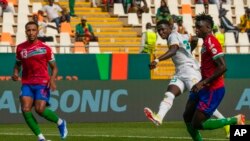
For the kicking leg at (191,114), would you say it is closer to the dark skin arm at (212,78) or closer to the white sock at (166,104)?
the dark skin arm at (212,78)

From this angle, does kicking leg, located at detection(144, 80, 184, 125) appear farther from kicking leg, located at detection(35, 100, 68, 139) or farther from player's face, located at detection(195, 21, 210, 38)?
player's face, located at detection(195, 21, 210, 38)

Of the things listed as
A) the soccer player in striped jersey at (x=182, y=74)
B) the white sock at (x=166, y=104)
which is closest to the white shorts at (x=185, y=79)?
the soccer player in striped jersey at (x=182, y=74)

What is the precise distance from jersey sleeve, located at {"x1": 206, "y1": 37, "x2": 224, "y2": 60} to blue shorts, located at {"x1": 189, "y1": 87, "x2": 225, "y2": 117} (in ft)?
1.81

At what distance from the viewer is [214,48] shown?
15.1m

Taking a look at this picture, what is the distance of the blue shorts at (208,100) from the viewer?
49.8 ft

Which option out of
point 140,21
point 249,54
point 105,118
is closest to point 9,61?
point 105,118

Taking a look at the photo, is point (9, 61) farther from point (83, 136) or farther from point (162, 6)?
point (162, 6)

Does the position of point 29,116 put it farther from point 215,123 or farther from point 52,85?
point 215,123

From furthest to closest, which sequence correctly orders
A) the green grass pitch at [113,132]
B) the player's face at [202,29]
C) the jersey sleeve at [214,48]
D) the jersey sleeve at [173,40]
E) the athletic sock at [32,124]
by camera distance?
the green grass pitch at [113,132], the jersey sleeve at [173,40], the athletic sock at [32,124], the player's face at [202,29], the jersey sleeve at [214,48]

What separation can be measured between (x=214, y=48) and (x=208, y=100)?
82 cm

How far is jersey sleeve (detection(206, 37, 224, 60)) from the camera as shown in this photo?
15.1 m

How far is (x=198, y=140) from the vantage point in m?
15.6

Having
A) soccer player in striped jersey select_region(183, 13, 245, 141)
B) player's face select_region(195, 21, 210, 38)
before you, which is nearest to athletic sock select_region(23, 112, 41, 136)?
soccer player in striped jersey select_region(183, 13, 245, 141)

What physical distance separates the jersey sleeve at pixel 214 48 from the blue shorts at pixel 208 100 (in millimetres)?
552
